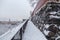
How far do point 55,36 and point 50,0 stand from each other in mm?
551

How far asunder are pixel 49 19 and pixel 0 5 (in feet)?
56.4

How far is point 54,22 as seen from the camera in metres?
2.10

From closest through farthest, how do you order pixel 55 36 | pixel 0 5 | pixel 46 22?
1. pixel 55 36
2. pixel 46 22
3. pixel 0 5

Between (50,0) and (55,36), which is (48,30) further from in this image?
(50,0)

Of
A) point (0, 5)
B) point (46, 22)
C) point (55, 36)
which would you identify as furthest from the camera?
point (0, 5)

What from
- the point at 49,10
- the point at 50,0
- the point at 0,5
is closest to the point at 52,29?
the point at 49,10

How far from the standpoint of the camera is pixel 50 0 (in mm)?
2254

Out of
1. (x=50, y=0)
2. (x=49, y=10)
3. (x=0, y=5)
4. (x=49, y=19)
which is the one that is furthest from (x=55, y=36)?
(x=0, y=5)

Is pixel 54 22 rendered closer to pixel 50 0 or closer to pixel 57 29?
pixel 57 29

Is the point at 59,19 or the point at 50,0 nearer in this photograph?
the point at 59,19

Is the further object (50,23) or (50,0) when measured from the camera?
(50,0)

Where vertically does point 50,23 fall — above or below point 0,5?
above

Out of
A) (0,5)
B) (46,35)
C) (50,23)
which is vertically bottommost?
(0,5)

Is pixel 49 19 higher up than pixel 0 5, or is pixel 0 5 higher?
pixel 49 19
